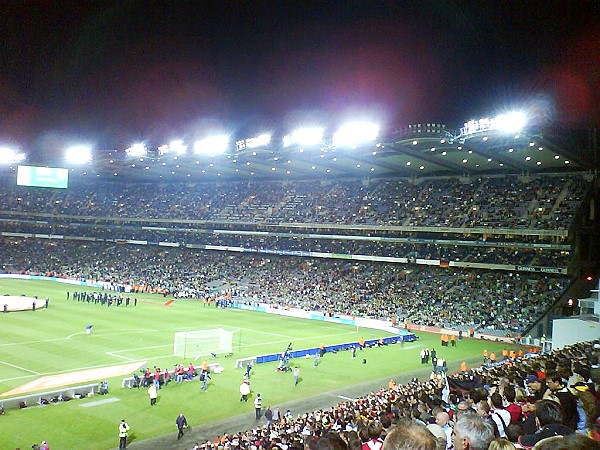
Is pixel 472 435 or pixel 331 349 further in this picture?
pixel 331 349

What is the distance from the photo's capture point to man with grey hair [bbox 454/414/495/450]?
14.8 ft

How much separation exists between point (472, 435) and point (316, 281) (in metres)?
59.3

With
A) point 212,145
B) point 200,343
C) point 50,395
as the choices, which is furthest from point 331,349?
point 212,145

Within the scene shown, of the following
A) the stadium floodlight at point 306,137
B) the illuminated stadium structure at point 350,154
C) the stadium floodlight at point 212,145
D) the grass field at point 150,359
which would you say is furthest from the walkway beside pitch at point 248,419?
the stadium floodlight at point 212,145

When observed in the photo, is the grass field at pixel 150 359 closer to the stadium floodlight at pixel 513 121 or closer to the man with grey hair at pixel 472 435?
the stadium floodlight at pixel 513 121

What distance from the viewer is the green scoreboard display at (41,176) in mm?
64250

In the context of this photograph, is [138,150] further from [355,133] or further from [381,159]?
[355,133]

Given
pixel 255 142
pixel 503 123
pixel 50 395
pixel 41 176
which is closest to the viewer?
pixel 50 395

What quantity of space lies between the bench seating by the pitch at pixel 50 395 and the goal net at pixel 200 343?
8.51m

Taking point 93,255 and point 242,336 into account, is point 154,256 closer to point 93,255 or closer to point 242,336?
point 93,255

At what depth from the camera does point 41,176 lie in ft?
214

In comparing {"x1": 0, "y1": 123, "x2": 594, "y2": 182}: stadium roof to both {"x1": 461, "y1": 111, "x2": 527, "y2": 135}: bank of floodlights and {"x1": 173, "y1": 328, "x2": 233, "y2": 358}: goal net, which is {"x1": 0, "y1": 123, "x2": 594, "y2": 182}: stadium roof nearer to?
{"x1": 461, "y1": 111, "x2": 527, "y2": 135}: bank of floodlights

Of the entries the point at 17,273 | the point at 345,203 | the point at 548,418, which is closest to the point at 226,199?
the point at 345,203

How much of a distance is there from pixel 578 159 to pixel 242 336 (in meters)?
34.8
